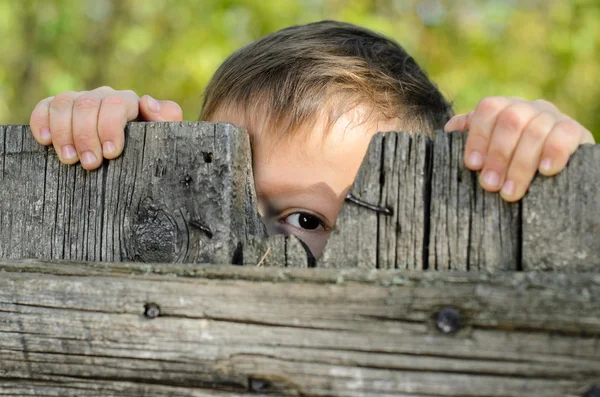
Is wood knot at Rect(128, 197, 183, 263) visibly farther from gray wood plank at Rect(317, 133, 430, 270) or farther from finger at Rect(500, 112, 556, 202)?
finger at Rect(500, 112, 556, 202)

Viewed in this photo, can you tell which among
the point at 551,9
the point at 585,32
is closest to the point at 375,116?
the point at 585,32

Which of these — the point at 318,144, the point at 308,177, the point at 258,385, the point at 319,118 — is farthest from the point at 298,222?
the point at 258,385

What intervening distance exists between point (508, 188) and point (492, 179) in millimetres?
43

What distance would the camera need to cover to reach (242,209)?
1850 mm

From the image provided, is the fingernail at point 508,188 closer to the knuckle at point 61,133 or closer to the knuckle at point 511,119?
the knuckle at point 511,119

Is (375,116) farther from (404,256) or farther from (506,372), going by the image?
(506,372)

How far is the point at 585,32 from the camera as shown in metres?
8.29

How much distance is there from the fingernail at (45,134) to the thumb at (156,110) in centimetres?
35

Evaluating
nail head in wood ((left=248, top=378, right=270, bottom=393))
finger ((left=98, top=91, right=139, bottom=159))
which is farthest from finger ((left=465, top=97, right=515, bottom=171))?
finger ((left=98, top=91, right=139, bottom=159))

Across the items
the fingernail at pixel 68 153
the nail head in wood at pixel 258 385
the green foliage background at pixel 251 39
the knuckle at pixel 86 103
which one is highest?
the green foliage background at pixel 251 39

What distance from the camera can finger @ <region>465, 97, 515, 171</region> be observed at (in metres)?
1.63

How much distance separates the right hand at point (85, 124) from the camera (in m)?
1.87

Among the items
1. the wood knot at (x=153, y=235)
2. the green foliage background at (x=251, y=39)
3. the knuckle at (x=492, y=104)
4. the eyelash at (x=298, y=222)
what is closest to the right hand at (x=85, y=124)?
the wood knot at (x=153, y=235)

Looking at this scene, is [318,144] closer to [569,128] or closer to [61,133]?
[61,133]
